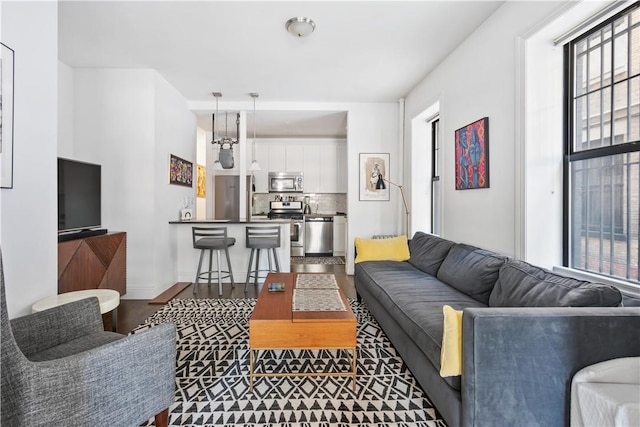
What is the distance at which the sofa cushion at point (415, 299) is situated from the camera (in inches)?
63.1

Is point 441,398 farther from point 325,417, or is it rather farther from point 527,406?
point 325,417

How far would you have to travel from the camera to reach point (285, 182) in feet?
21.7

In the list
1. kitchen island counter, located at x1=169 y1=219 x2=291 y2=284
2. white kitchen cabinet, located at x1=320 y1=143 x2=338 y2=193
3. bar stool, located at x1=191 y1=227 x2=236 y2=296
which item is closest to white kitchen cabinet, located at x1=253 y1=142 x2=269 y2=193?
white kitchen cabinet, located at x1=320 y1=143 x2=338 y2=193

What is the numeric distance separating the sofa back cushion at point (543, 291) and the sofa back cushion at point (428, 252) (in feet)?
2.86

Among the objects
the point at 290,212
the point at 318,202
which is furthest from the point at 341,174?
the point at 290,212

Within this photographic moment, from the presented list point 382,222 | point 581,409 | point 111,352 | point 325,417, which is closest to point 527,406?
point 581,409

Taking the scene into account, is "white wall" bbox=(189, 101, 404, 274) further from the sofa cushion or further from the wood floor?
the sofa cushion

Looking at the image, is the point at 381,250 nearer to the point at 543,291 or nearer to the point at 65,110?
the point at 543,291

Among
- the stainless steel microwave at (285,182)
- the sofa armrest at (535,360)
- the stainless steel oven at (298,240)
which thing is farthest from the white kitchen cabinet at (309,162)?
the sofa armrest at (535,360)

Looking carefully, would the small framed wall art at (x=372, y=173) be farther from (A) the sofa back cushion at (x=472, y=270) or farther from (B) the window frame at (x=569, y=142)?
(B) the window frame at (x=569, y=142)

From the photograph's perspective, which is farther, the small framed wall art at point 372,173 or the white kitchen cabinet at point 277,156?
the white kitchen cabinet at point 277,156

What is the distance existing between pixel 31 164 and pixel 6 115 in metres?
0.29

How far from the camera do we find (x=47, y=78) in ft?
6.17

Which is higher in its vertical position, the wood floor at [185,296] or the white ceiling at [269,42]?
the white ceiling at [269,42]
